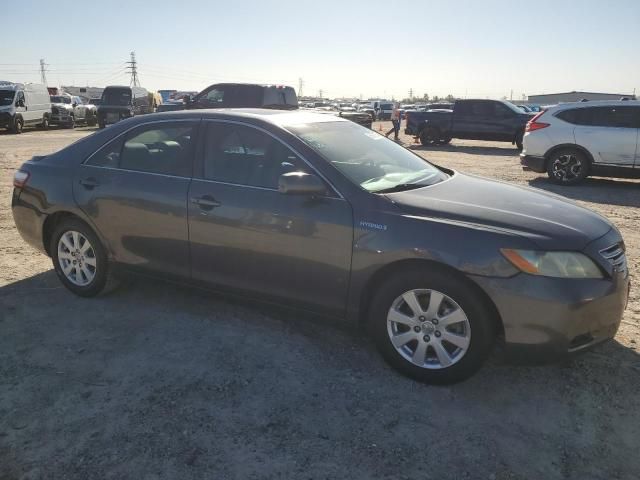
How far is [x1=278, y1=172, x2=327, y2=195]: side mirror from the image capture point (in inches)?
131

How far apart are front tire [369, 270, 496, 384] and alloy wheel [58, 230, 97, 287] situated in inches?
99.1

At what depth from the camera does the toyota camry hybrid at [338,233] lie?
296 cm

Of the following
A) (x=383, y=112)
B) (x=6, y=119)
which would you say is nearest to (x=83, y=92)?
(x=383, y=112)

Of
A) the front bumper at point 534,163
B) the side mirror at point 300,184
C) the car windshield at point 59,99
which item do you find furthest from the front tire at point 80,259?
the car windshield at point 59,99

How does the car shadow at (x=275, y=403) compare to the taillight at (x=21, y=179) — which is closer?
the car shadow at (x=275, y=403)

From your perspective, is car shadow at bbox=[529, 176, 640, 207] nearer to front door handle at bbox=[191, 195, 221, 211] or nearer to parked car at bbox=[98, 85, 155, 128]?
front door handle at bbox=[191, 195, 221, 211]

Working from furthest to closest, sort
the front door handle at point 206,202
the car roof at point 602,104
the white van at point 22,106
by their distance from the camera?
1. the white van at point 22,106
2. the car roof at point 602,104
3. the front door handle at point 206,202

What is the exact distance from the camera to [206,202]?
3775 mm

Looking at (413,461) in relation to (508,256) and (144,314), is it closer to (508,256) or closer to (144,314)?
(508,256)

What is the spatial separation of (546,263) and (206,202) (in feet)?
7.38

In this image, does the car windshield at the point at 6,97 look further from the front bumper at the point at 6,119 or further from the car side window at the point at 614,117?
the car side window at the point at 614,117

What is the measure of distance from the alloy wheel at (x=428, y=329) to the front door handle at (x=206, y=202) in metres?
1.44

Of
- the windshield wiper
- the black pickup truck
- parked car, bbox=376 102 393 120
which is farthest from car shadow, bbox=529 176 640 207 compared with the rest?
parked car, bbox=376 102 393 120

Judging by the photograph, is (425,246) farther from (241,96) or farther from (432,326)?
(241,96)
